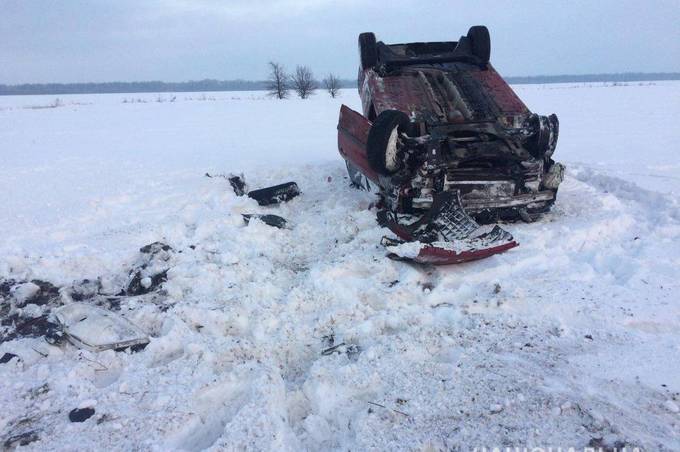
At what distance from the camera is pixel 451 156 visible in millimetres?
4848

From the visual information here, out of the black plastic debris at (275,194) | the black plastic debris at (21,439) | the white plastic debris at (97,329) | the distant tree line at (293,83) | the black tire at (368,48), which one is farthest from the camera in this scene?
the distant tree line at (293,83)

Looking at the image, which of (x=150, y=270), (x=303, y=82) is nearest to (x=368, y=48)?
(x=150, y=270)

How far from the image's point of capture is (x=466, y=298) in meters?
3.47

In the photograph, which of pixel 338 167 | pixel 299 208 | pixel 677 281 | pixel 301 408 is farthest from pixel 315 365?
pixel 338 167

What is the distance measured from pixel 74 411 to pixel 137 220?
319 cm

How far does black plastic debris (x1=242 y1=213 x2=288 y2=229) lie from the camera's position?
517 centimetres

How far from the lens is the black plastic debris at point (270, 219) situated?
517 cm

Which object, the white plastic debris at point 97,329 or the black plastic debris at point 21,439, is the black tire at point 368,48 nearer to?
the white plastic debris at point 97,329

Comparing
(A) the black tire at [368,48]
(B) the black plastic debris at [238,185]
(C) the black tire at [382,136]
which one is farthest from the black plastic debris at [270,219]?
(A) the black tire at [368,48]

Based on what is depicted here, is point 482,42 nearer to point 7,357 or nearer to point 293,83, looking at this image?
point 7,357

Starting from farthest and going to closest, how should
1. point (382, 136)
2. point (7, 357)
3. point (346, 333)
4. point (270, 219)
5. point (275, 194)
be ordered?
point (275, 194) < point (270, 219) < point (382, 136) < point (346, 333) < point (7, 357)

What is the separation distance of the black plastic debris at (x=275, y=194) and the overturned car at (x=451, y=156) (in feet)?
3.23

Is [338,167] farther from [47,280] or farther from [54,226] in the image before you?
[47,280]

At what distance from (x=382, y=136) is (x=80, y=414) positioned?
3296 mm
